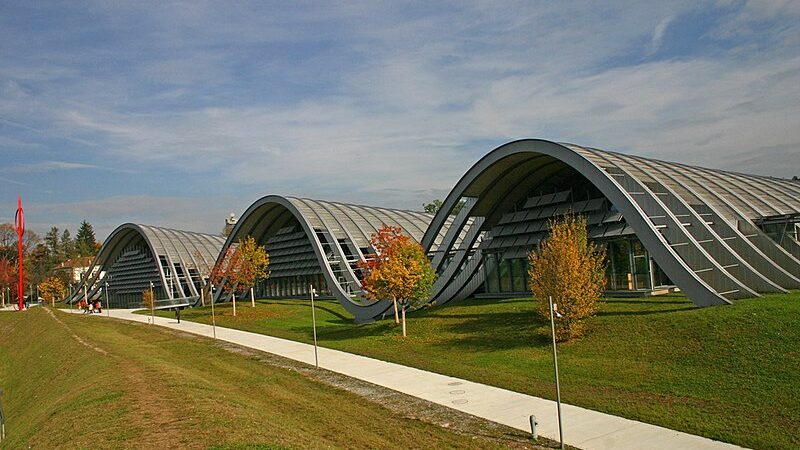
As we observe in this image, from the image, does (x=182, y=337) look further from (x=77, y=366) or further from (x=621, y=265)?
(x=621, y=265)

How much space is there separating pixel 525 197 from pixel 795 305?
61.9ft

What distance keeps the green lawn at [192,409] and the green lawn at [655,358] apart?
14.7ft

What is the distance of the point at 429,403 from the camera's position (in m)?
17.8

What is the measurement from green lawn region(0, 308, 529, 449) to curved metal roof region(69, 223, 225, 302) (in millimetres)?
35698

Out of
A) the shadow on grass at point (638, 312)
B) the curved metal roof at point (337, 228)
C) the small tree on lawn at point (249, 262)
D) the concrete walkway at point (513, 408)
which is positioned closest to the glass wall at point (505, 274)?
the curved metal roof at point (337, 228)

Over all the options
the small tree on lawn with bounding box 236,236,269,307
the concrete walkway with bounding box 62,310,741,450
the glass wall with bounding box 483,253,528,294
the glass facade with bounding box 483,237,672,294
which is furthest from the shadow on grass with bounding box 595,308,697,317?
the small tree on lawn with bounding box 236,236,269,307

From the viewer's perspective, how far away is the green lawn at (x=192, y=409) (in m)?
12.8

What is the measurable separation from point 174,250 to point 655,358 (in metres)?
58.7

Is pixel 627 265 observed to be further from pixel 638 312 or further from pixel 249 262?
pixel 249 262

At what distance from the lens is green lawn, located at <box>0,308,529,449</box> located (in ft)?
41.9

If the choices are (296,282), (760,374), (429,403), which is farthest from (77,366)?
(296,282)

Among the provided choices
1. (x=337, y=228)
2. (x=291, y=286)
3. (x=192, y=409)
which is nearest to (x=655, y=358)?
(x=192, y=409)

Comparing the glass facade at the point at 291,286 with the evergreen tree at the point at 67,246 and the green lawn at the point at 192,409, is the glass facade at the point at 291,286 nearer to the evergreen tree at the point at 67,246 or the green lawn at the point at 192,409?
the green lawn at the point at 192,409

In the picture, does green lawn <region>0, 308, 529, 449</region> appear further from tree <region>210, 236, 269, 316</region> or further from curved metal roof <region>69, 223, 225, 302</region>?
curved metal roof <region>69, 223, 225, 302</region>
